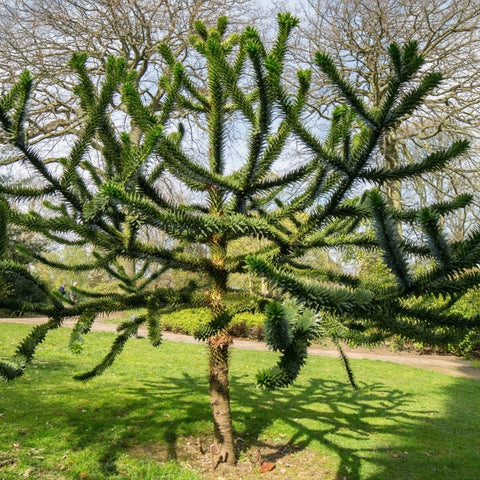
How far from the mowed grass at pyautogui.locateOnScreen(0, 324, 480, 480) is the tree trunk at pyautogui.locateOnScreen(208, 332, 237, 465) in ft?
0.83

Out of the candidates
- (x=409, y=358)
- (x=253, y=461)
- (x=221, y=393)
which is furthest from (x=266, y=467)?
(x=409, y=358)

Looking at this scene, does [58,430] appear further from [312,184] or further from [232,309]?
[312,184]

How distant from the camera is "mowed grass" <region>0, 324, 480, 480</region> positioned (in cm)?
409

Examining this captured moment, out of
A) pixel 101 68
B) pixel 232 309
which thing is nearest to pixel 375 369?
pixel 232 309

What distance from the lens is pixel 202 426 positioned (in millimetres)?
5102

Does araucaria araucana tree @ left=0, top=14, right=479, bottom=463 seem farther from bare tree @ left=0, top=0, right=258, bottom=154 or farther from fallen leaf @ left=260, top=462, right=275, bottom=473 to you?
bare tree @ left=0, top=0, right=258, bottom=154

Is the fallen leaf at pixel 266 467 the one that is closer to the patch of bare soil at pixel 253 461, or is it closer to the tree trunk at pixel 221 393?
the patch of bare soil at pixel 253 461

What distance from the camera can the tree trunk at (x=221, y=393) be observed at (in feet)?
12.1

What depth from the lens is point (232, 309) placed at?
2670 mm

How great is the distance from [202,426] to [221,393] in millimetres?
1519

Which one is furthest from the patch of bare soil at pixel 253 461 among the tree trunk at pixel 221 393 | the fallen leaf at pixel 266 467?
the tree trunk at pixel 221 393

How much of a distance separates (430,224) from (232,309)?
4.83 ft

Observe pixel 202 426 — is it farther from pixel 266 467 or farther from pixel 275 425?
pixel 266 467

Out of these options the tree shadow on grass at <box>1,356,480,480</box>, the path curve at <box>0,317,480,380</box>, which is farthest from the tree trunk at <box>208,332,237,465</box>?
the path curve at <box>0,317,480,380</box>
